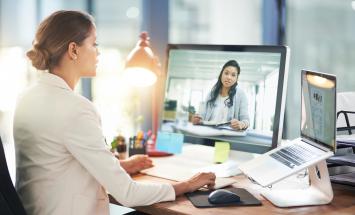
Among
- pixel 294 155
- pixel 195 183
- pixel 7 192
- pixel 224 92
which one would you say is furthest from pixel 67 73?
pixel 294 155

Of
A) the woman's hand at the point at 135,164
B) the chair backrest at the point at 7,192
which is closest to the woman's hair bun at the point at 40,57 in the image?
the chair backrest at the point at 7,192

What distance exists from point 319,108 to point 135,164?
73 cm

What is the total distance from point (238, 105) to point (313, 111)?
0.36m

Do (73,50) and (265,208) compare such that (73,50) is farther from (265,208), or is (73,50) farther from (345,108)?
(345,108)

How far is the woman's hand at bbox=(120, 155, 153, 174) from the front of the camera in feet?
6.69

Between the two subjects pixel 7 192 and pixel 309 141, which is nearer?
pixel 7 192

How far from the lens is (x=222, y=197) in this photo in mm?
1651

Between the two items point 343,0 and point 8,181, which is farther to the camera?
point 343,0

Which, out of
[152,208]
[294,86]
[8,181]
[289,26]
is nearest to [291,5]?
[289,26]

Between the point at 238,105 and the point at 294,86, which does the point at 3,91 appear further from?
the point at 238,105

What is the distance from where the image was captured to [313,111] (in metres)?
1.76

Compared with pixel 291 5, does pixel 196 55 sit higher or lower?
lower

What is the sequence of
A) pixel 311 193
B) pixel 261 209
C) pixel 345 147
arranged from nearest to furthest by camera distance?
pixel 261 209 < pixel 311 193 < pixel 345 147

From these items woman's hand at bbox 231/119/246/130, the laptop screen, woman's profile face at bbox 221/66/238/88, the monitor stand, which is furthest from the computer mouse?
woman's profile face at bbox 221/66/238/88
